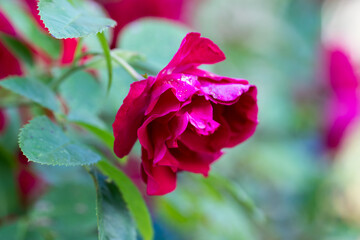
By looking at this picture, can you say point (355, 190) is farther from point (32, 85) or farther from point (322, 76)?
point (32, 85)

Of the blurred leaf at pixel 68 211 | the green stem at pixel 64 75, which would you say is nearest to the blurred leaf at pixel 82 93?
the green stem at pixel 64 75

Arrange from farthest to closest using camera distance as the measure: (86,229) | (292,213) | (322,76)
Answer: (322,76) < (292,213) < (86,229)

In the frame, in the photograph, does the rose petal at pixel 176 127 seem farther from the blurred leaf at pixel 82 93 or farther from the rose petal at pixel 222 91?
the blurred leaf at pixel 82 93

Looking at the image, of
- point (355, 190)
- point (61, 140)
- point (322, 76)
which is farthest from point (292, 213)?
point (61, 140)

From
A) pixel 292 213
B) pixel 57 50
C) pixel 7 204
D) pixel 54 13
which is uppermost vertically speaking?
pixel 54 13

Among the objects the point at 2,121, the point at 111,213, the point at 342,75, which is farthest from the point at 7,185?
the point at 342,75

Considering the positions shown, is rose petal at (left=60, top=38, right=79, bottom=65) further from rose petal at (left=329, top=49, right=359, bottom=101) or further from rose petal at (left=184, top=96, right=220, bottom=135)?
rose petal at (left=329, top=49, right=359, bottom=101)

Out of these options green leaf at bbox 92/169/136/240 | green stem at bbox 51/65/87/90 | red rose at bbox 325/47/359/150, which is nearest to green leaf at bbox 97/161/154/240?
green leaf at bbox 92/169/136/240
